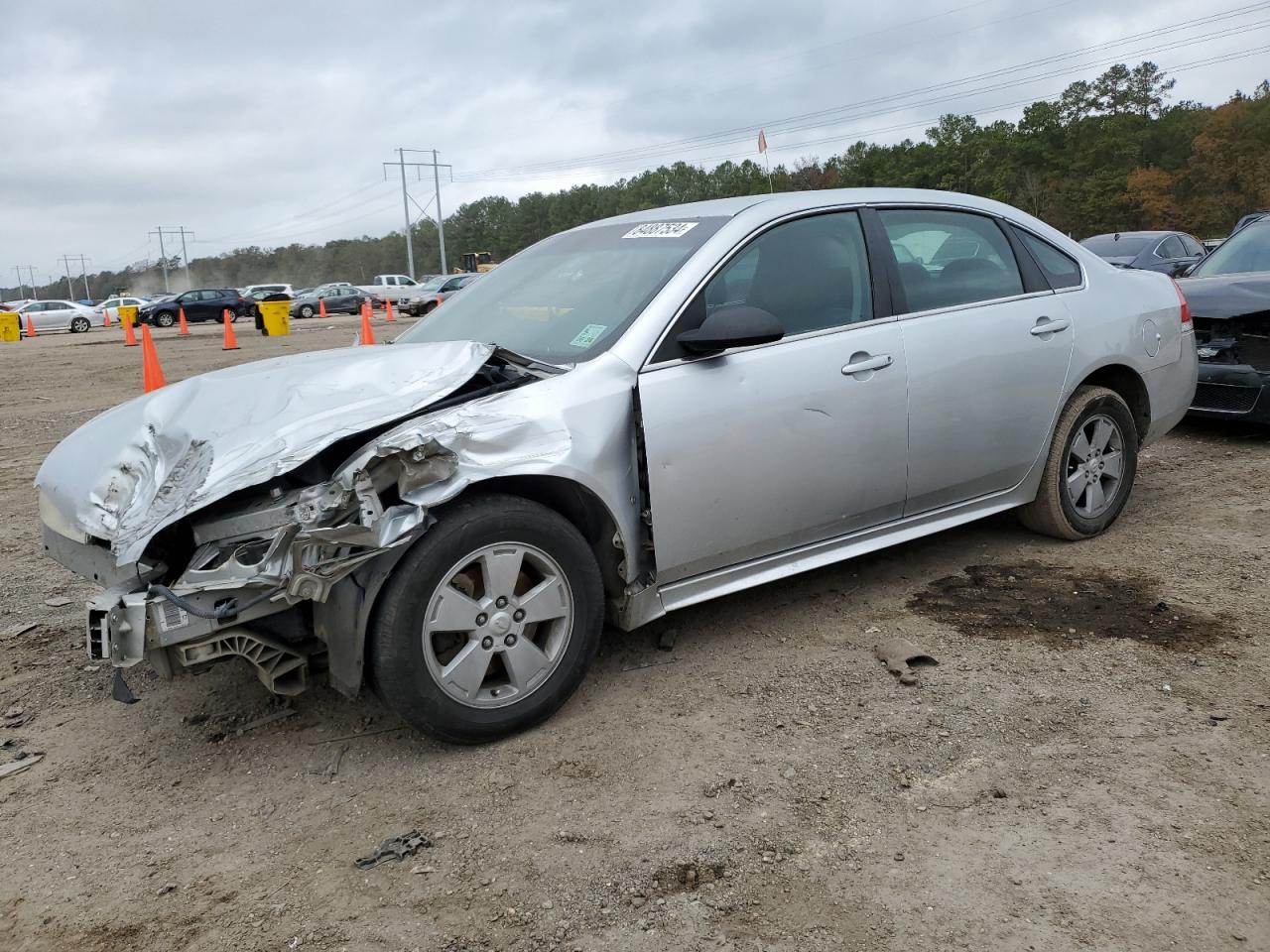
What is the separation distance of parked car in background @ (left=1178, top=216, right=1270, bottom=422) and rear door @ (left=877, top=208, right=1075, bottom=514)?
2.73 m

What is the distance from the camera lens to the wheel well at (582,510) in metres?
3.14

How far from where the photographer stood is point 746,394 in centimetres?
343

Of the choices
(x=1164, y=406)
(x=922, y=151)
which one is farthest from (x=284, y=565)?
(x=922, y=151)

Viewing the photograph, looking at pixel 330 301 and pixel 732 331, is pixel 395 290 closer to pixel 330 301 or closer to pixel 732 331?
pixel 330 301

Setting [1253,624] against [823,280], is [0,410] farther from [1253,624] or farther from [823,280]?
[1253,624]

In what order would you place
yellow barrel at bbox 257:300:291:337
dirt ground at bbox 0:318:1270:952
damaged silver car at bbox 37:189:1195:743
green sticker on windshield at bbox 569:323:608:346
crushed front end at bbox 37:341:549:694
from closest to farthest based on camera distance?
dirt ground at bbox 0:318:1270:952 → crushed front end at bbox 37:341:549:694 → damaged silver car at bbox 37:189:1195:743 → green sticker on windshield at bbox 569:323:608:346 → yellow barrel at bbox 257:300:291:337

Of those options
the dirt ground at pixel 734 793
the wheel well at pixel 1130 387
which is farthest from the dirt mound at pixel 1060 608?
the wheel well at pixel 1130 387

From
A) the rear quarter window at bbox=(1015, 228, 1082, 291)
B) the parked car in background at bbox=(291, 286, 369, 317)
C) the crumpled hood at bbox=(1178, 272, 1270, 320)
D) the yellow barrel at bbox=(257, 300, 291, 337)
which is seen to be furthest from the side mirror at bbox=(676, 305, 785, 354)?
the parked car in background at bbox=(291, 286, 369, 317)

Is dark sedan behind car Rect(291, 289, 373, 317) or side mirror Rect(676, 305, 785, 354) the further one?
dark sedan behind car Rect(291, 289, 373, 317)

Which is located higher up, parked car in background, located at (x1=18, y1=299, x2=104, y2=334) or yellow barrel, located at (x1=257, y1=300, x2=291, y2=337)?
parked car in background, located at (x1=18, y1=299, x2=104, y2=334)

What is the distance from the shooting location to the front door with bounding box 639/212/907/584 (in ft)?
10.9

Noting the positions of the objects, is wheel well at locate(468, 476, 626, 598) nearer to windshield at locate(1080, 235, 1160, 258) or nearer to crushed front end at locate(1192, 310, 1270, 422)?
crushed front end at locate(1192, 310, 1270, 422)

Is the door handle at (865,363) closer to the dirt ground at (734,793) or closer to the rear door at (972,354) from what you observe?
the rear door at (972,354)

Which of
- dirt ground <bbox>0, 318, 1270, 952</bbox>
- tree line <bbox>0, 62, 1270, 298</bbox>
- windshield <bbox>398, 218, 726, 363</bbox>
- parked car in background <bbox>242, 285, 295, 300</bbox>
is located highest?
tree line <bbox>0, 62, 1270, 298</bbox>
